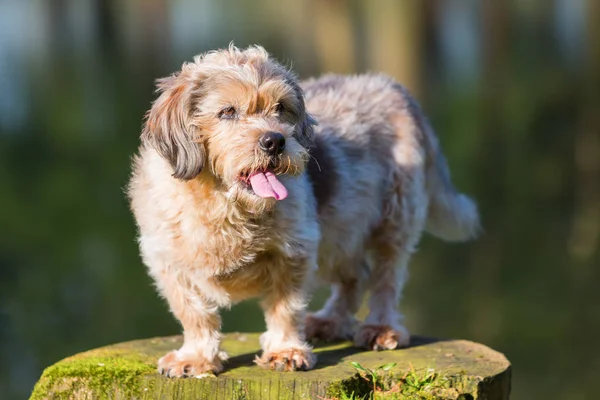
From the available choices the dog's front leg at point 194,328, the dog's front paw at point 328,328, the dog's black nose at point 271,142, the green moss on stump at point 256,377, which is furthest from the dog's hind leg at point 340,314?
the dog's black nose at point 271,142

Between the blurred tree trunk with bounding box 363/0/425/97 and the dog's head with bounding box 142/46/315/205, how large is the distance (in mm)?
20343

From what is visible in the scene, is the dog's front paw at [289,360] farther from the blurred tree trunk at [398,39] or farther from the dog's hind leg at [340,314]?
the blurred tree trunk at [398,39]

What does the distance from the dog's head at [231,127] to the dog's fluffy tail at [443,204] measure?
242 cm

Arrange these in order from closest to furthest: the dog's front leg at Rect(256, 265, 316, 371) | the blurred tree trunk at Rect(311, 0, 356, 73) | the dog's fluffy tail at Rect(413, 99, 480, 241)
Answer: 1. the dog's front leg at Rect(256, 265, 316, 371)
2. the dog's fluffy tail at Rect(413, 99, 480, 241)
3. the blurred tree trunk at Rect(311, 0, 356, 73)

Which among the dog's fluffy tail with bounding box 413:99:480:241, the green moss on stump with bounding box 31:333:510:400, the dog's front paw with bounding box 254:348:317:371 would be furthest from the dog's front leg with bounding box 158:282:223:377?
the dog's fluffy tail with bounding box 413:99:480:241

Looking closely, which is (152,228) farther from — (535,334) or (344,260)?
(535,334)

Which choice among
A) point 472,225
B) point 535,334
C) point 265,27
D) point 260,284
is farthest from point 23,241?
point 265,27

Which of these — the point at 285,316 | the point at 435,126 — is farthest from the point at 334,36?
the point at 285,316

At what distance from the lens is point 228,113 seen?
18.9 feet

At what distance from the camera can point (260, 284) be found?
250 inches

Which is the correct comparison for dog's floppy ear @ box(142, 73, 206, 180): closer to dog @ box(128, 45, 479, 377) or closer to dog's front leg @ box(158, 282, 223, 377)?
dog @ box(128, 45, 479, 377)

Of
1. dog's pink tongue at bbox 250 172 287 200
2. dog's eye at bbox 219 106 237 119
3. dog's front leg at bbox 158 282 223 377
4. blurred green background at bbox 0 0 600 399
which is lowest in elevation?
blurred green background at bbox 0 0 600 399

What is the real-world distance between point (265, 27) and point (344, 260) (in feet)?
121

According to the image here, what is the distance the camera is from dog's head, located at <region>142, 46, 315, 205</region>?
562cm
